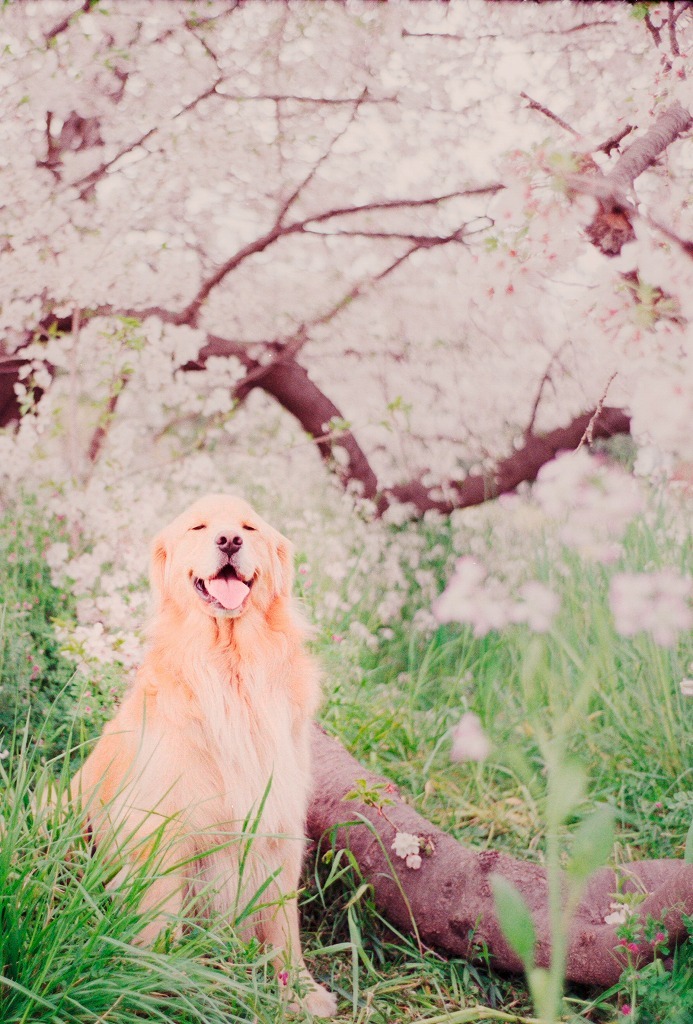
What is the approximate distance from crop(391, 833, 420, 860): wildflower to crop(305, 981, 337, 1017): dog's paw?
41 centimetres

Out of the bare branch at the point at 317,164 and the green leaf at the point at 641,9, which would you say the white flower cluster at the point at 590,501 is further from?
the bare branch at the point at 317,164

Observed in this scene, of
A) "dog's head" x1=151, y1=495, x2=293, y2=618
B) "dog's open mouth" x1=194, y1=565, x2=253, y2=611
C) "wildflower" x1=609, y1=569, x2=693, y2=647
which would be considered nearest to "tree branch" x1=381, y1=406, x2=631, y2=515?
"wildflower" x1=609, y1=569, x2=693, y2=647

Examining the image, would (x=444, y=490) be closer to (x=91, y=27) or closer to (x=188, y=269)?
(x=188, y=269)

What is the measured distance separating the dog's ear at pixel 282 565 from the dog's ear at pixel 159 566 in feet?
0.92

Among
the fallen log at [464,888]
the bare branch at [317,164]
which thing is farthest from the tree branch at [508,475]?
the fallen log at [464,888]

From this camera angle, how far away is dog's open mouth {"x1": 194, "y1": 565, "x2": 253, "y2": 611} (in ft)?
6.42

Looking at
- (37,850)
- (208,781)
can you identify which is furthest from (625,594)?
(37,850)

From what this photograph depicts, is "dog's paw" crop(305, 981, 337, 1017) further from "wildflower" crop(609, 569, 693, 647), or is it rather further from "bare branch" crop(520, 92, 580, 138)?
"bare branch" crop(520, 92, 580, 138)

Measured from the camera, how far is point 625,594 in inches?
116

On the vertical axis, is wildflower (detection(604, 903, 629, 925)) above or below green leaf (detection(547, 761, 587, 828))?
below

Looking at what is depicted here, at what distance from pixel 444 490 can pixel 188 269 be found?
1889 millimetres

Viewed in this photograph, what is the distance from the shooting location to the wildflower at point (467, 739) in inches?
117

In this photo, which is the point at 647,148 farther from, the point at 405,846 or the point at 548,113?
the point at 405,846

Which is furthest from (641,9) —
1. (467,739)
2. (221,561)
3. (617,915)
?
(617,915)
